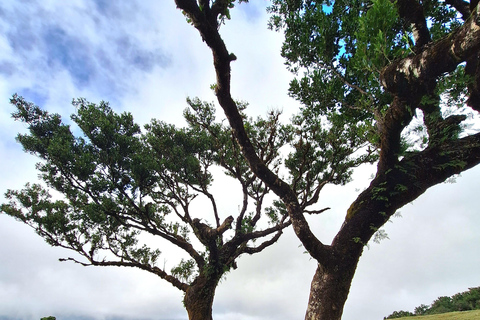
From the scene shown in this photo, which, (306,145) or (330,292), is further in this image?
(306,145)

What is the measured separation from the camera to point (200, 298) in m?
10.6

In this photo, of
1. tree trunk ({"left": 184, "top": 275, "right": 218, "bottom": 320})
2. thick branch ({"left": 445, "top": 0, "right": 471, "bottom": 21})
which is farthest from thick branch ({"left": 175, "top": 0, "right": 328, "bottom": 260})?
tree trunk ({"left": 184, "top": 275, "right": 218, "bottom": 320})

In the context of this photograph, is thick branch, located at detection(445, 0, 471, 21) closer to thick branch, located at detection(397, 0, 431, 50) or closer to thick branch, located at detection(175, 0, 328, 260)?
thick branch, located at detection(397, 0, 431, 50)

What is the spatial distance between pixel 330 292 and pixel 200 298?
823 centimetres

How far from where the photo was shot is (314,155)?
460 inches

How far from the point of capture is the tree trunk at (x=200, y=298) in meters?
10.4

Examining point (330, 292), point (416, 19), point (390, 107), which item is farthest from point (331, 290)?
point (416, 19)

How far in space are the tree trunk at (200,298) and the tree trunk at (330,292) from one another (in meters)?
7.77

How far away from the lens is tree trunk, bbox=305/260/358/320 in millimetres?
4004

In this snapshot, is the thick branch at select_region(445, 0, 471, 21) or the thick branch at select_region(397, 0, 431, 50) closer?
the thick branch at select_region(397, 0, 431, 50)

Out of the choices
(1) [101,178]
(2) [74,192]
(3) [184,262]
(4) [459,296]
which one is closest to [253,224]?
(3) [184,262]

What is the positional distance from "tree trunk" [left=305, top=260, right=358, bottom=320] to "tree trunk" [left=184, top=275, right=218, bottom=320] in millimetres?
7765

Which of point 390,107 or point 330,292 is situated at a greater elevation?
point 390,107

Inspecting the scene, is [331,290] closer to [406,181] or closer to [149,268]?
[406,181]
